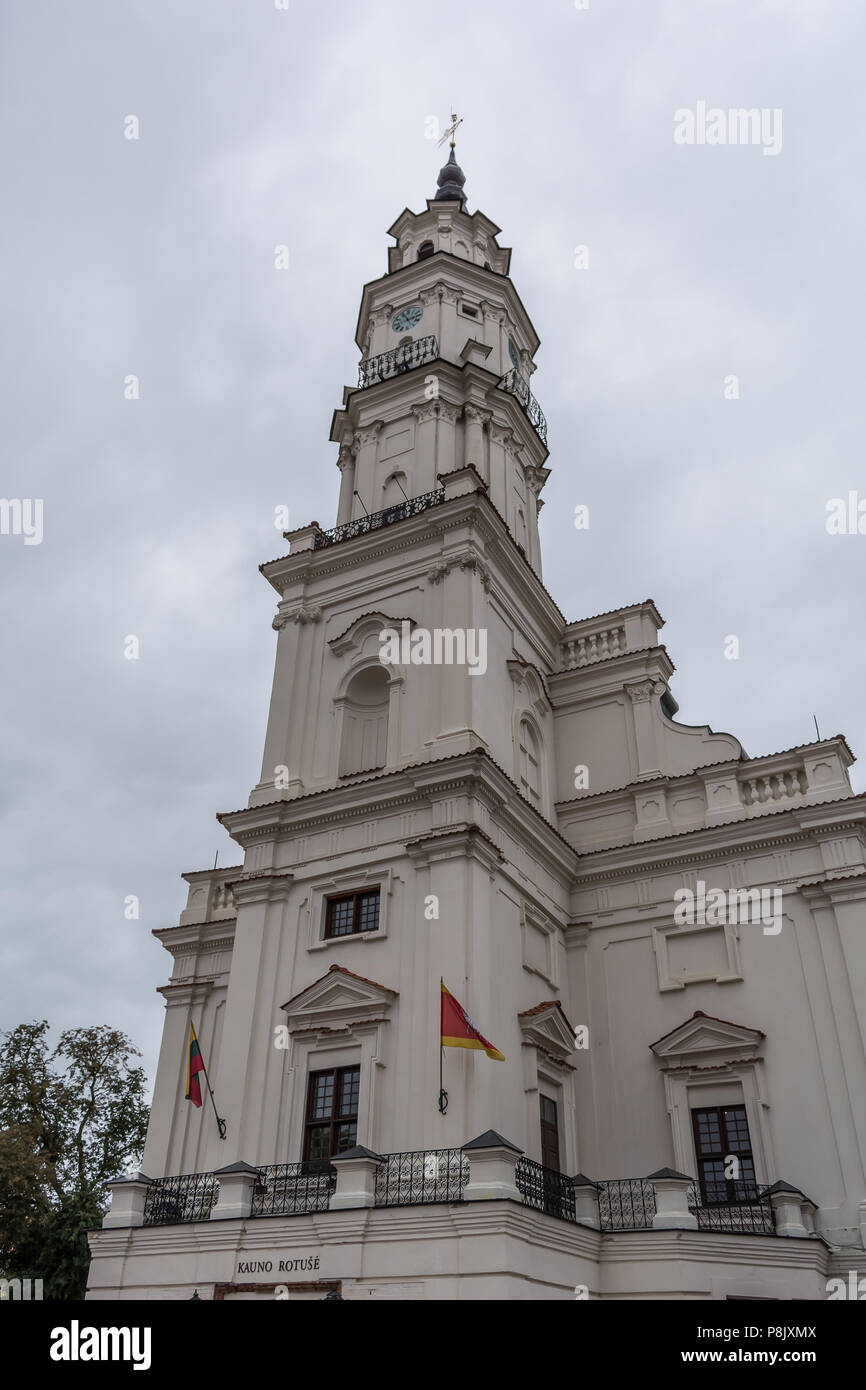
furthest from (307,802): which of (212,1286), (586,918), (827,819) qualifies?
(827,819)

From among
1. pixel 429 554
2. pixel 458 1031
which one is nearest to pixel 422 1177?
pixel 458 1031

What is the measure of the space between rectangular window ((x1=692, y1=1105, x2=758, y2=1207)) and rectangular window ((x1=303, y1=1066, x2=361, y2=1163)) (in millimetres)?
7390

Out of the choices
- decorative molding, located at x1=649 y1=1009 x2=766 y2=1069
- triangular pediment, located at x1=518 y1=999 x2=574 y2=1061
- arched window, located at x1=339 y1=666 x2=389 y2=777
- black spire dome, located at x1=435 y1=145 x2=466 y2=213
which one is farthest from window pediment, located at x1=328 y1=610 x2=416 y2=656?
black spire dome, located at x1=435 y1=145 x2=466 y2=213

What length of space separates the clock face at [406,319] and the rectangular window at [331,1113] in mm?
24116

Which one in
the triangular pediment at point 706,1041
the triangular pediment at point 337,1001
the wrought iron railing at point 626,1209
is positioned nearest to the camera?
the wrought iron railing at point 626,1209

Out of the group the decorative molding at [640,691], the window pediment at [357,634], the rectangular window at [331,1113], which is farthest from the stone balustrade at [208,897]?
the decorative molding at [640,691]

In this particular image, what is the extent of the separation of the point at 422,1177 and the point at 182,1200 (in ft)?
15.7

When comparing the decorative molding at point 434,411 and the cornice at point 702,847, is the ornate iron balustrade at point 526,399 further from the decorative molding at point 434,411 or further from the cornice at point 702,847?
the cornice at point 702,847

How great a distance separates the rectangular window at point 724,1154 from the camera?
69.5 ft

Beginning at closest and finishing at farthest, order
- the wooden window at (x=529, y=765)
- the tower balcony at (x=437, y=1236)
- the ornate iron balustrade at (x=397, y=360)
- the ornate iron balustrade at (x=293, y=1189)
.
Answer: the tower balcony at (x=437, y=1236)
the ornate iron balustrade at (x=293, y=1189)
the wooden window at (x=529, y=765)
the ornate iron balustrade at (x=397, y=360)

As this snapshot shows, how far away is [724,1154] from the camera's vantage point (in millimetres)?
21688

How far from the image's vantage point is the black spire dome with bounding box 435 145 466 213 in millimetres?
40750

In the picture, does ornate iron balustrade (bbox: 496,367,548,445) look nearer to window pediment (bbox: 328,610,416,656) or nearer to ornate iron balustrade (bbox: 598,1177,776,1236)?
window pediment (bbox: 328,610,416,656)
